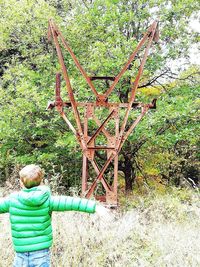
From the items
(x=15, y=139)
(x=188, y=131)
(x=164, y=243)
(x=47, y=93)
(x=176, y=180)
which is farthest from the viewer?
(x=176, y=180)

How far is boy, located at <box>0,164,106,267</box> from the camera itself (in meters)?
3.19

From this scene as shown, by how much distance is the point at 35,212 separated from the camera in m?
3.23

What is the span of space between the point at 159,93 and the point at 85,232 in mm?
6693

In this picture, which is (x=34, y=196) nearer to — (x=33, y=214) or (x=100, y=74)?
(x=33, y=214)

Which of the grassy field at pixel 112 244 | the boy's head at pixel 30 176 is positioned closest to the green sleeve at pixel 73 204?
the boy's head at pixel 30 176

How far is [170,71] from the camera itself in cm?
1043

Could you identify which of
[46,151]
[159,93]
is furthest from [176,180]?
[46,151]

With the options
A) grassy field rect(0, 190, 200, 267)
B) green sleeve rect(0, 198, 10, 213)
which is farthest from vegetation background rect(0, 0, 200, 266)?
green sleeve rect(0, 198, 10, 213)

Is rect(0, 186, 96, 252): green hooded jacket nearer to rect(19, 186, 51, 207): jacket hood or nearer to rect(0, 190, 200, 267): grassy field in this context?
rect(19, 186, 51, 207): jacket hood

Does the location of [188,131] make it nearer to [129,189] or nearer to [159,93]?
[159,93]

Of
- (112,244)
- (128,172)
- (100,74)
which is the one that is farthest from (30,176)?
(128,172)

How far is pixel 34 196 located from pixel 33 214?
0.17 metres

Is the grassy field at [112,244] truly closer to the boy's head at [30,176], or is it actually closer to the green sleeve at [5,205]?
the green sleeve at [5,205]

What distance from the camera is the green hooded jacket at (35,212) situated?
126 inches
